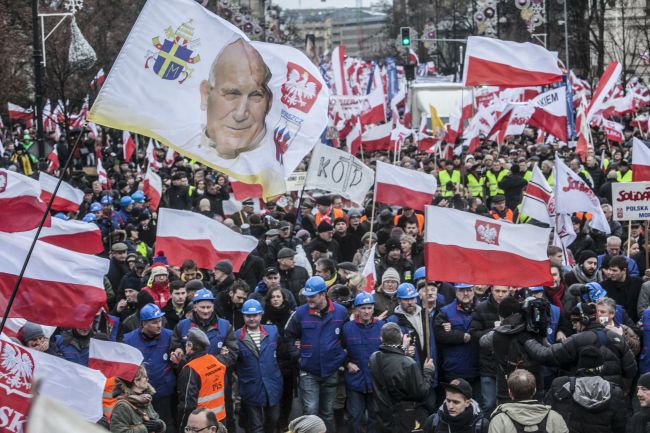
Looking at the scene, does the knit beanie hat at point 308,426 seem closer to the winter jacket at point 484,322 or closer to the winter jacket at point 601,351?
the winter jacket at point 601,351

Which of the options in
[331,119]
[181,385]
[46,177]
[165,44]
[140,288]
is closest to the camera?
[165,44]

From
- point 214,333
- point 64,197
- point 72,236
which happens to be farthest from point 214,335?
point 64,197

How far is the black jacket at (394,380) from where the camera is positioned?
8.70m

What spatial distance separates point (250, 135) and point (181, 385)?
195 cm

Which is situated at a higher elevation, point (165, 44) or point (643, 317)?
point (165, 44)

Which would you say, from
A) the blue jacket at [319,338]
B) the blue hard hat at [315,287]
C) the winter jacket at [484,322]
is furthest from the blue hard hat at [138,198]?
the winter jacket at [484,322]

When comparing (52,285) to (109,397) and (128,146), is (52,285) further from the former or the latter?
(128,146)

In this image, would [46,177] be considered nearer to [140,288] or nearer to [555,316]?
[140,288]

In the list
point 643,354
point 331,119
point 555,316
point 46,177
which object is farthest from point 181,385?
point 331,119

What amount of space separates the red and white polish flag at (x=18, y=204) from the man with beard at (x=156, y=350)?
162 cm

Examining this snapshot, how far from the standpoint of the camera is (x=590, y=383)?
303 inches

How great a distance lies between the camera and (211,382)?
904 cm

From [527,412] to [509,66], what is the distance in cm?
1006

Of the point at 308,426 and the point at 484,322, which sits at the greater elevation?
the point at 308,426
